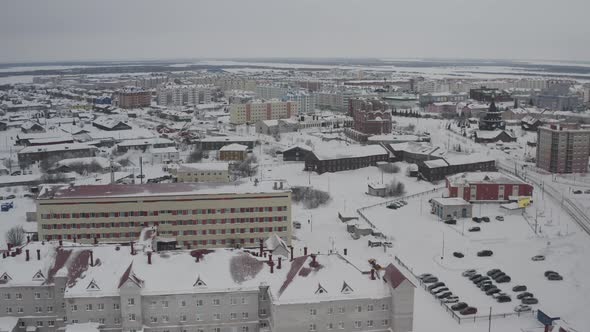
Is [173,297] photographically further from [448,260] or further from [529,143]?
[529,143]

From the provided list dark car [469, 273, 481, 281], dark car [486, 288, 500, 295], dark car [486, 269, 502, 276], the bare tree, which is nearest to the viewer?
dark car [486, 288, 500, 295]

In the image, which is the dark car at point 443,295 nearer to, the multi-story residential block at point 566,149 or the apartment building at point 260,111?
the multi-story residential block at point 566,149

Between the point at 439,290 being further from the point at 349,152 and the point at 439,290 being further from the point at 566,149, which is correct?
Result: the point at 566,149

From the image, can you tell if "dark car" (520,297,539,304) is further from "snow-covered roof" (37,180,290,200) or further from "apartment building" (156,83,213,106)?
"apartment building" (156,83,213,106)

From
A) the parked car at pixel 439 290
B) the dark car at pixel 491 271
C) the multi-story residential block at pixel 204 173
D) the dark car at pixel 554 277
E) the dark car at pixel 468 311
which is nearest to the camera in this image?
the dark car at pixel 468 311

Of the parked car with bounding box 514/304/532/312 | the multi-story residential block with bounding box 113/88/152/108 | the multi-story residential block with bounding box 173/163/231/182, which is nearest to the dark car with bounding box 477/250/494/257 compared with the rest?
the parked car with bounding box 514/304/532/312

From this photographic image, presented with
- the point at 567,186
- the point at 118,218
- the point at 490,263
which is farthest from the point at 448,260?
the point at 567,186

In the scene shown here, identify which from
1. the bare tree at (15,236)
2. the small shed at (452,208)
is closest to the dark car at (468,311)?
the small shed at (452,208)
